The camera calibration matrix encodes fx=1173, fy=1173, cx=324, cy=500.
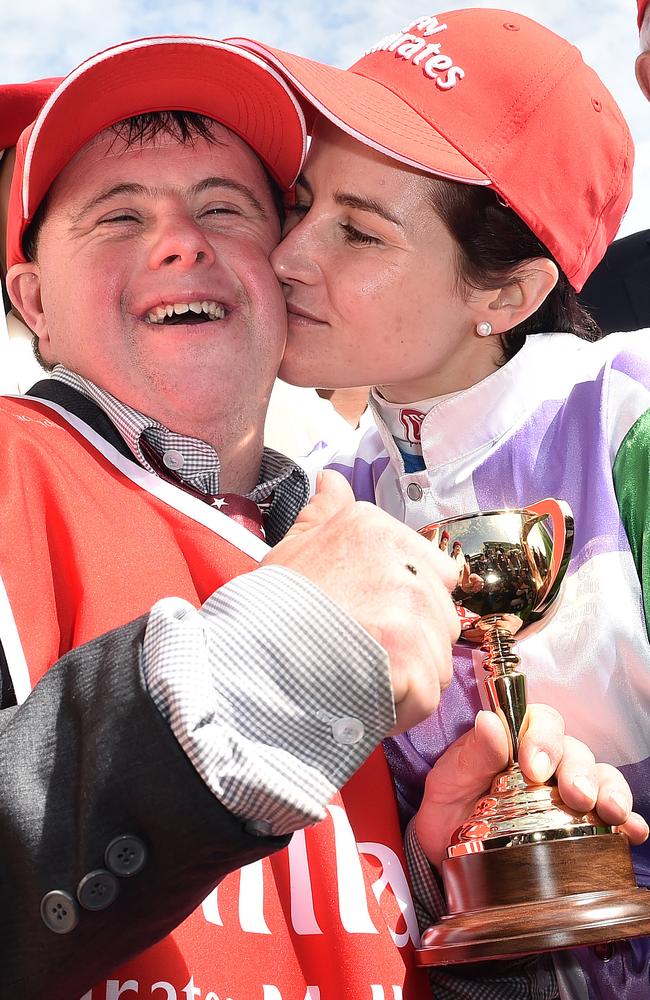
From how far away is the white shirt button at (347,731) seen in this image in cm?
101

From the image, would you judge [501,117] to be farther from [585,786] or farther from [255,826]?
[255,826]

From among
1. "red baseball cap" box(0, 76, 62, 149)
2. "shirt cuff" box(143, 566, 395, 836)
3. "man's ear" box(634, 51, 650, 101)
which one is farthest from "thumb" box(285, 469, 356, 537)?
"man's ear" box(634, 51, 650, 101)

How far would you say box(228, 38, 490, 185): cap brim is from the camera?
2055 mm

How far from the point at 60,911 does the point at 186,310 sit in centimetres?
135

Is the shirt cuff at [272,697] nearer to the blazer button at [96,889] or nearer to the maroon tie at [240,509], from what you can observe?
the blazer button at [96,889]

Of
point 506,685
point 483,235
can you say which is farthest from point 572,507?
point 483,235

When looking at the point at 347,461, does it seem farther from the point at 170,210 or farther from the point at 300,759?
the point at 300,759

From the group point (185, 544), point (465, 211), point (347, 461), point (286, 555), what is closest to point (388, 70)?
point (465, 211)

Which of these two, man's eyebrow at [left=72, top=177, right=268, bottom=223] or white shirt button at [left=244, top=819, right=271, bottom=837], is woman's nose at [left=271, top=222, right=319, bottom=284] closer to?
man's eyebrow at [left=72, top=177, right=268, bottom=223]

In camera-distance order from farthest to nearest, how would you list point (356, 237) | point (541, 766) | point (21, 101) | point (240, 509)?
point (21, 101) < point (356, 237) < point (240, 509) < point (541, 766)

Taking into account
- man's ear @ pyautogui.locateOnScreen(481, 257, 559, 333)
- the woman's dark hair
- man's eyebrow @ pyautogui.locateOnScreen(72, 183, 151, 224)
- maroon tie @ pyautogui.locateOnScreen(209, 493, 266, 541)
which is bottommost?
maroon tie @ pyautogui.locateOnScreen(209, 493, 266, 541)

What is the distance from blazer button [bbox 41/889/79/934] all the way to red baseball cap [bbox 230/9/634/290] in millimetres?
1459

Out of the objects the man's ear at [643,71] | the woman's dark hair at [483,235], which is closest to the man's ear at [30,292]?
the woman's dark hair at [483,235]

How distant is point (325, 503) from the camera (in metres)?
1.32
